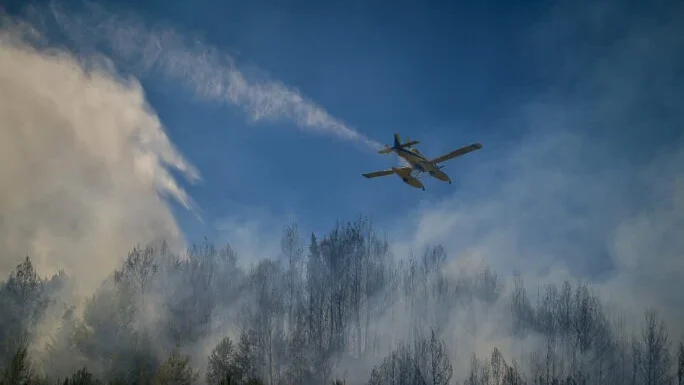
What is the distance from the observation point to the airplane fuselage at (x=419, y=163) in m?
28.0

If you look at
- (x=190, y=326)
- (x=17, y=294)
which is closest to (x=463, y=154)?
(x=190, y=326)

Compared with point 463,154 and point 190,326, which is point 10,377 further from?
point 190,326

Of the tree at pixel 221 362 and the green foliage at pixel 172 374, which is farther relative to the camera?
the tree at pixel 221 362

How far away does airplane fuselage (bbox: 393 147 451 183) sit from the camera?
Answer: 91.8 feet

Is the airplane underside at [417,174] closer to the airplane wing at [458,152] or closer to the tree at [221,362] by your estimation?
the airplane wing at [458,152]

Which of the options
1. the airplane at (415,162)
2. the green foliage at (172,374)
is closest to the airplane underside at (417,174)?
the airplane at (415,162)

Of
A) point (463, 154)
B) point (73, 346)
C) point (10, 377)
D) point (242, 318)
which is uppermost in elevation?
point (463, 154)

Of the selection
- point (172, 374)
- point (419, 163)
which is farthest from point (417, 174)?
point (172, 374)

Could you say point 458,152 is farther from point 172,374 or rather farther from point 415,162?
point 172,374

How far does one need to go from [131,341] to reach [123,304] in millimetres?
7568

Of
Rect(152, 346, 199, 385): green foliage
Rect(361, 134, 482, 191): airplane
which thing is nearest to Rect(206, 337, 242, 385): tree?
Rect(152, 346, 199, 385): green foliage

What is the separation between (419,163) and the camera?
28094mm

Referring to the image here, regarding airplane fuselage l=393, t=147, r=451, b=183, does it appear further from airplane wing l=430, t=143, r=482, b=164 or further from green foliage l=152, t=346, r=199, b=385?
green foliage l=152, t=346, r=199, b=385

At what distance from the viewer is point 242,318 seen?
57.4 meters
